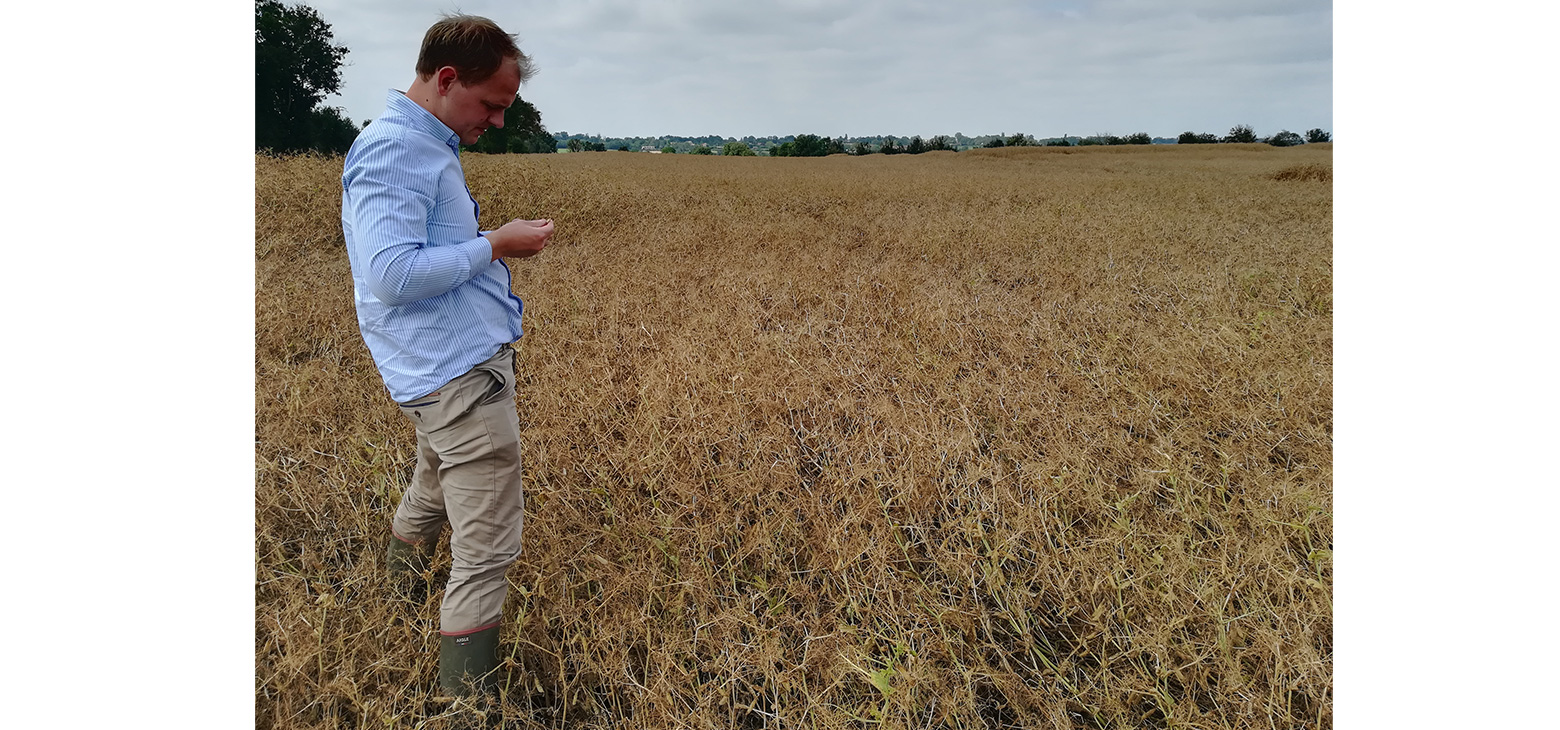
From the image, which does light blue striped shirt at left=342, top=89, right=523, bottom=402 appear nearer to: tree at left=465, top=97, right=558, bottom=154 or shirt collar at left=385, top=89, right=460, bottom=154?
shirt collar at left=385, top=89, right=460, bottom=154

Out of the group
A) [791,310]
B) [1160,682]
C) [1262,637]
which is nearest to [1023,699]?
[1160,682]

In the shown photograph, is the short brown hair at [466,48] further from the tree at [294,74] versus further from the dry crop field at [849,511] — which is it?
the tree at [294,74]

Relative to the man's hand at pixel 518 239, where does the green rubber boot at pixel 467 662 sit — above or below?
below

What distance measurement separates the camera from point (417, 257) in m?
1.50

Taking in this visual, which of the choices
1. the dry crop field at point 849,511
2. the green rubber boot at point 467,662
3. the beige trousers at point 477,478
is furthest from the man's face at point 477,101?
the dry crop field at point 849,511

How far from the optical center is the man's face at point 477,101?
5.24ft

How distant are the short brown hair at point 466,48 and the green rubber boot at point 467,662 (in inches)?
50.6

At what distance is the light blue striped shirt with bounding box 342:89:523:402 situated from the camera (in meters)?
1.50

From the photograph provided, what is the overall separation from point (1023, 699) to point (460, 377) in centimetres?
161

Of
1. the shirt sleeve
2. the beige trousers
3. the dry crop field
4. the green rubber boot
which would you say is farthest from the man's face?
the dry crop field

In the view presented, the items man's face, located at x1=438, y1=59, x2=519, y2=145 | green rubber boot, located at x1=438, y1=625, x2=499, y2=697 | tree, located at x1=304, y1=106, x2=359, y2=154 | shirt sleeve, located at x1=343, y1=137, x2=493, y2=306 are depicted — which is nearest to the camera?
shirt sleeve, located at x1=343, y1=137, x2=493, y2=306

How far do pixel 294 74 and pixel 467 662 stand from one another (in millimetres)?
20872

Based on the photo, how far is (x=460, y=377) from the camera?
1.66 meters

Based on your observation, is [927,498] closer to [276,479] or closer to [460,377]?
[460,377]
